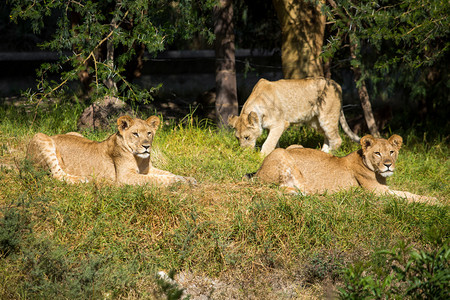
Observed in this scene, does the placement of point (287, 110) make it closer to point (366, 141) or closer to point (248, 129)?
point (248, 129)

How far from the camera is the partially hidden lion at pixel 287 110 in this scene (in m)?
8.55

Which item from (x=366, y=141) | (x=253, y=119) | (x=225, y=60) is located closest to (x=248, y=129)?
(x=253, y=119)

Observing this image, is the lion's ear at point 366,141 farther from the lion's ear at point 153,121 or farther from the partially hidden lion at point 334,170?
the lion's ear at point 153,121

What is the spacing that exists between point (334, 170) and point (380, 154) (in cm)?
58

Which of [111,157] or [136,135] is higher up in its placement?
[136,135]

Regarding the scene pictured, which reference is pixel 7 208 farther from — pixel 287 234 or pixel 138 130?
pixel 287 234

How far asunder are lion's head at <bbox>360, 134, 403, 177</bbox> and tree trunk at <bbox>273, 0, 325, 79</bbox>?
3129 mm

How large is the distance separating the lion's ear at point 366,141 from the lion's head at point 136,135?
246 cm

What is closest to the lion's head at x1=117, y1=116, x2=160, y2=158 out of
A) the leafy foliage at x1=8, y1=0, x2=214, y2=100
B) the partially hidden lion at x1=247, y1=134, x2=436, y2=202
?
the leafy foliage at x1=8, y1=0, x2=214, y2=100

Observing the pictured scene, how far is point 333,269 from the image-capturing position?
224 inches

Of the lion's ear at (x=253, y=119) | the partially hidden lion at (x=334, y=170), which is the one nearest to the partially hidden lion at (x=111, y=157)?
the partially hidden lion at (x=334, y=170)

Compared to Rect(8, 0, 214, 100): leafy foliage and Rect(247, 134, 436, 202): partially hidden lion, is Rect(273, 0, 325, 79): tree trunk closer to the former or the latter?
Rect(8, 0, 214, 100): leafy foliage

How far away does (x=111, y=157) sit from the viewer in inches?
275

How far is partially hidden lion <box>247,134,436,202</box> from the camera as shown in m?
6.77
